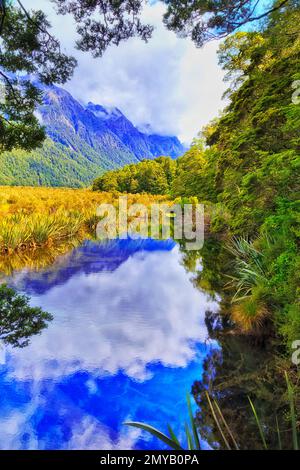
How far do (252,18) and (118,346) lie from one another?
515cm

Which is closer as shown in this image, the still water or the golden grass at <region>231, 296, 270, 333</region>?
the still water

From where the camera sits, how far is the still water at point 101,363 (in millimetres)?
3438

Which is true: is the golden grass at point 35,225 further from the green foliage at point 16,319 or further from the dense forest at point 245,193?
the green foliage at point 16,319

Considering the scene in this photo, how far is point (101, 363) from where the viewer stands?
4812mm

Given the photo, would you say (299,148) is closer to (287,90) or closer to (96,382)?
(287,90)

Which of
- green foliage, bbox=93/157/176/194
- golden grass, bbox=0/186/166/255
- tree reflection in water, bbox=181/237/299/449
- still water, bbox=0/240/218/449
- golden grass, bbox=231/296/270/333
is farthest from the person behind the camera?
green foliage, bbox=93/157/176/194

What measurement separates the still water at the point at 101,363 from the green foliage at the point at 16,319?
0.78 ft

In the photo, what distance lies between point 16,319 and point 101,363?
4.45ft

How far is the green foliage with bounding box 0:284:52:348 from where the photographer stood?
4.52 m

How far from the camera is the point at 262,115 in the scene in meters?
7.61

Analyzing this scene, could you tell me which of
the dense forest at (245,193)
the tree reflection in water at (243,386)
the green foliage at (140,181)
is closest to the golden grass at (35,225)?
the dense forest at (245,193)

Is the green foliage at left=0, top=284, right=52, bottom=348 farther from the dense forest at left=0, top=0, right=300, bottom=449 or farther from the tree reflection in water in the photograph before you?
the tree reflection in water

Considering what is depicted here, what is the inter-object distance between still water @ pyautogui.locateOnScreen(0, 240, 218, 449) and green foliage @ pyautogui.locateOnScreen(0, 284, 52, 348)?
0.24 m

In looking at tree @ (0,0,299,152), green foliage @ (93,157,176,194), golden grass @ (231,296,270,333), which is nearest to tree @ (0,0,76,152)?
tree @ (0,0,299,152)
